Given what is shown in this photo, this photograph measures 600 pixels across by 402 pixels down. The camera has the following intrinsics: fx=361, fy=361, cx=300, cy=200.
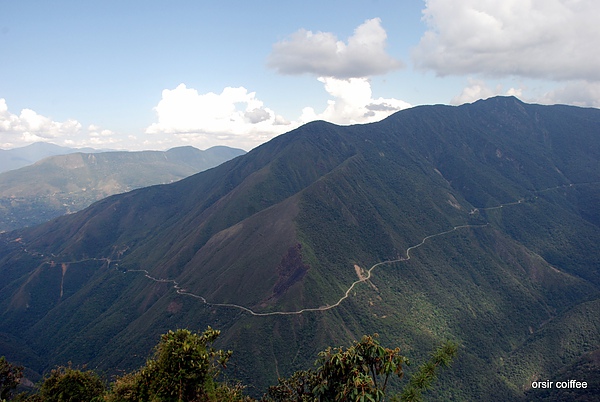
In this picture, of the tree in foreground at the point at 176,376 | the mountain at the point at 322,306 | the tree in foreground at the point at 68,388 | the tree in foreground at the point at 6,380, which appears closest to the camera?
the tree in foreground at the point at 176,376

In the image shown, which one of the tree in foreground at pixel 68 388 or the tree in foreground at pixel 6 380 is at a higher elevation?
the tree in foreground at pixel 68 388

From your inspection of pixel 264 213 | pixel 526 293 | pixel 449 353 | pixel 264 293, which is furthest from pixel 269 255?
pixel 526 293

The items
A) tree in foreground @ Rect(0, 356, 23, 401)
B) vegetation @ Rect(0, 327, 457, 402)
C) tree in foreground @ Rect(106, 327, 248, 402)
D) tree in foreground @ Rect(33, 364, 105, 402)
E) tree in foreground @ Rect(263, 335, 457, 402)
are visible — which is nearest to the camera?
tree in foreground @ Rect(263, 335, 457, 402)

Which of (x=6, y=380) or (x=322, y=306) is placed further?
(x=322, y=306)

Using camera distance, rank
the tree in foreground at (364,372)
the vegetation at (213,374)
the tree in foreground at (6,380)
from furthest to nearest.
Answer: the tree in foreground at (6,380), the vegetation at (213,374), the tree in foreground at (364,372)

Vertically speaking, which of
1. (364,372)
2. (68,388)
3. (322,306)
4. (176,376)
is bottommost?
(322,306)

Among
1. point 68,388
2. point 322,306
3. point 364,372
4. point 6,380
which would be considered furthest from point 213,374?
point 322,306

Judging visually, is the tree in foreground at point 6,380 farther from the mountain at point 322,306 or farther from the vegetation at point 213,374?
the mountain at point 322,306

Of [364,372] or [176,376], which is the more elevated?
[176,376]

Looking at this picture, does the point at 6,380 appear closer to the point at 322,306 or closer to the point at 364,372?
the point at 364,372

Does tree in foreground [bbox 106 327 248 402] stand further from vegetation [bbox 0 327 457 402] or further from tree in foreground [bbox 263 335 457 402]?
tree in foreground [bbox 263 335 457 402]

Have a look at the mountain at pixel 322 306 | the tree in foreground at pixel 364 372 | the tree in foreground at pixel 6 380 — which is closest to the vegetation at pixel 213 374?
the tree in foreground at pixel 364 372

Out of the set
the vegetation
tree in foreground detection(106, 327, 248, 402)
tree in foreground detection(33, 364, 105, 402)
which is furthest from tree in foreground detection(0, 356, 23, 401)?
tree in foreground detection(106, 327, 248, 402)
